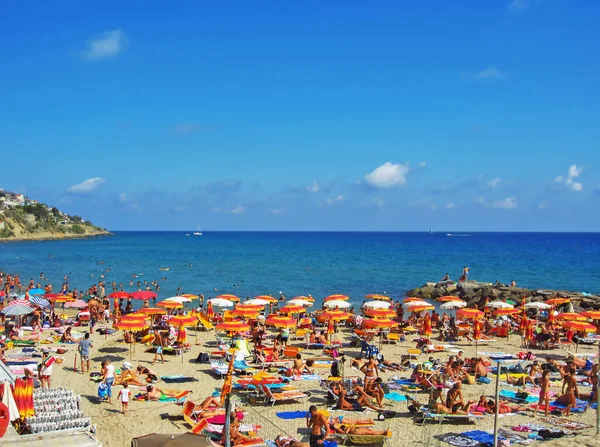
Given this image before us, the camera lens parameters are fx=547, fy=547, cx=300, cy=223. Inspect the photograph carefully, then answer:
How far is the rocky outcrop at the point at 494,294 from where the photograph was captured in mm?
34188

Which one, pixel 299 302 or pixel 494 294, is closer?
pixel 299 302

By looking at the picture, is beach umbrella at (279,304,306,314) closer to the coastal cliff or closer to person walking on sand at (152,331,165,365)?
person walking on sand at (152,331,165,365)

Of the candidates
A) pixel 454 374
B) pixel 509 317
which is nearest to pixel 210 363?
pixel 454 374

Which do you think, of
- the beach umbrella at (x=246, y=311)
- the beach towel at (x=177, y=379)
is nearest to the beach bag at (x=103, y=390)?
the beach towel at (x=177, y=379)

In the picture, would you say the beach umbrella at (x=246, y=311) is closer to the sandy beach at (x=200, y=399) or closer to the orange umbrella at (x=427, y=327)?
the sandy beach at (x=200, y=399)

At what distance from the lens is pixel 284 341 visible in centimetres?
2062

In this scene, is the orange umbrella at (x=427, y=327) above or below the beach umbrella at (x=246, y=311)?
below

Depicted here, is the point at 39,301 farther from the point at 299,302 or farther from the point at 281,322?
the point at 281,322

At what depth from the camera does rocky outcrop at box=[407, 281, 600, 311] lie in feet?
112

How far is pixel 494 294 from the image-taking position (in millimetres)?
37438

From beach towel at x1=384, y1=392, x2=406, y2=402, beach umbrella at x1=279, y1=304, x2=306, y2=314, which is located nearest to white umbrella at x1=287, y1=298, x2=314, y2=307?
beach umbrella at x1=279, y1=304, x2=306, y2=314

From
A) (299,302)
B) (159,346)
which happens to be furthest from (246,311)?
(299,302)

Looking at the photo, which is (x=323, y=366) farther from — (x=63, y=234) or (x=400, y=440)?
(x=63, y=234)

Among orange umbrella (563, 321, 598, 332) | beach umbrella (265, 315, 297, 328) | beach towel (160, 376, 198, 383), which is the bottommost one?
beach towel (160, 376, 198, 383)
